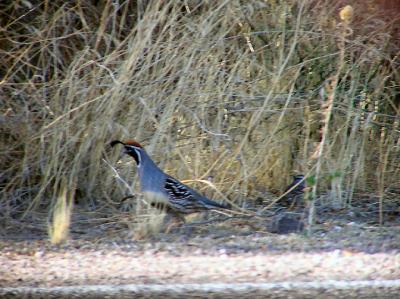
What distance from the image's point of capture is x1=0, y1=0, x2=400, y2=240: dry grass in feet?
28.7

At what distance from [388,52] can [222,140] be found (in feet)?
6.07

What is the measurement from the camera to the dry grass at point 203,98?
28.7ft

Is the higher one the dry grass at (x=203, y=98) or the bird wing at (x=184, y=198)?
the dry grass at (x=203, y=98)

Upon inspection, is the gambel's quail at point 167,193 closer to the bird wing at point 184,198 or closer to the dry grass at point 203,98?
the bird wing at point 184,198

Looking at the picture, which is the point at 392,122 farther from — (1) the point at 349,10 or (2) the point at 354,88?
(1) the point at 349,10

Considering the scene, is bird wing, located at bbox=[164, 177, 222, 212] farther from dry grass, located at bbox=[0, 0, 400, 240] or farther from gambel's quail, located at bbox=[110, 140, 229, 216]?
dry grass, located at bbox=[0, 0, 400, 240]

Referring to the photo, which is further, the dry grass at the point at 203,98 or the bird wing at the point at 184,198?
the dry grass at the point at 203,98

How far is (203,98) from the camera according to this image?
895 cm

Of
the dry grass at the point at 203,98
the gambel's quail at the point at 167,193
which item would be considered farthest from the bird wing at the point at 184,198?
the dry grass at the point at 203,98

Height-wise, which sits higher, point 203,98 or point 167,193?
point 203,98

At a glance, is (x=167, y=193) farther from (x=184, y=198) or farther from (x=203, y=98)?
(x=203, y=98)

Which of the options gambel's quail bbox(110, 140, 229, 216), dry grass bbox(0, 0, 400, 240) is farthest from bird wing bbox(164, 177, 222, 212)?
dry grass bbox(0, 0, 400, 240)

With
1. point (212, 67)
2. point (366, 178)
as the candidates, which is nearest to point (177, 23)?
point (212, 67)

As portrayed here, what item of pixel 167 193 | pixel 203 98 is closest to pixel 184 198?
pixel 167 193
